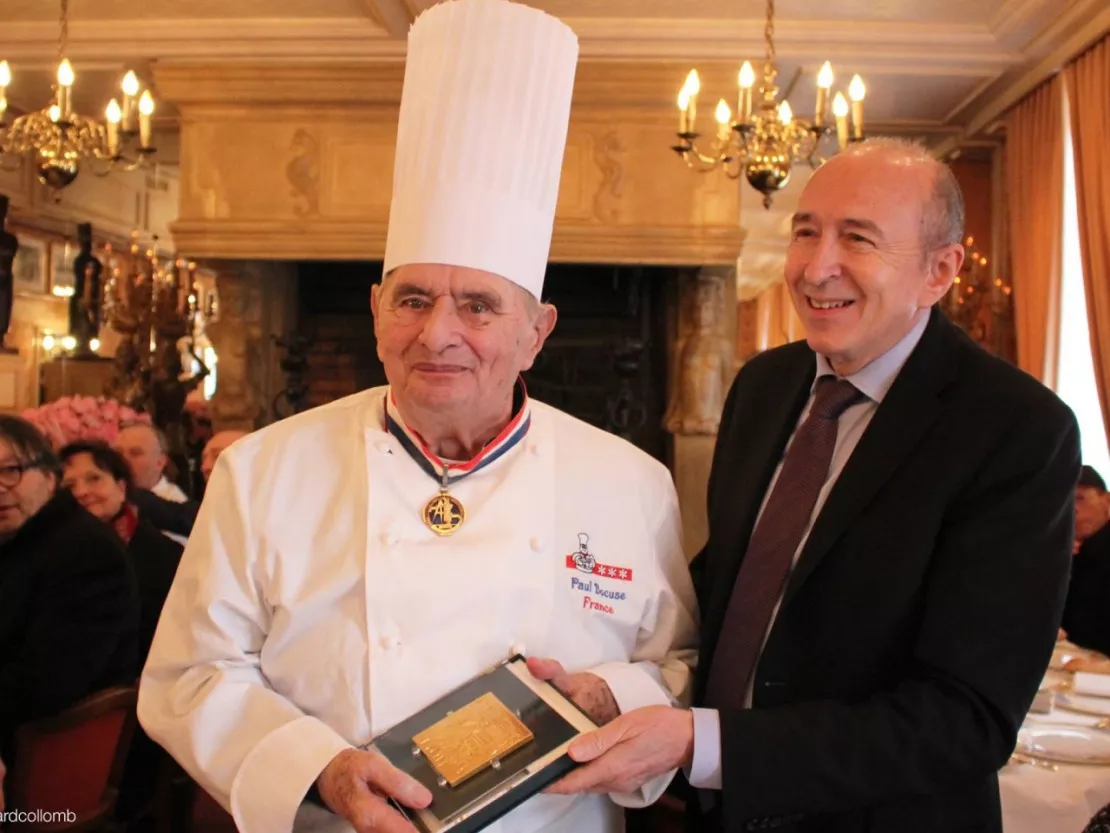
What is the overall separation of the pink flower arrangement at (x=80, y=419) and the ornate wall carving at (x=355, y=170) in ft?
4.65

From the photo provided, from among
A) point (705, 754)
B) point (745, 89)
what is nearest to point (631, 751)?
point (705, 754)

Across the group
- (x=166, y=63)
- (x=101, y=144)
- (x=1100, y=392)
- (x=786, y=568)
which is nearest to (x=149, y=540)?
(x=101, y=144)

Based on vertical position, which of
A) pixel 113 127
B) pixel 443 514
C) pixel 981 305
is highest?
pixel 113 127

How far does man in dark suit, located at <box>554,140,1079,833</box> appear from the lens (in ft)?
3.79

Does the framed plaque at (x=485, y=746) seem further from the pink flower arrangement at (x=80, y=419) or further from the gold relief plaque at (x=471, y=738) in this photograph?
the pink flower arrangement at (x=80, y=419)

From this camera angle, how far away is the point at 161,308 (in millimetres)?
5621

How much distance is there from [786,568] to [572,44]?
871 millimetres

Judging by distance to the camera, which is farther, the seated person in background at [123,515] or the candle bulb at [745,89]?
the candle bulb at [745,89]

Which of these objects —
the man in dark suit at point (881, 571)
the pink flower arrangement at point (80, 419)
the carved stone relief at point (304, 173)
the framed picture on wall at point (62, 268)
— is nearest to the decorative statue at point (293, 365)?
the carved stone relief at point (304, 173)

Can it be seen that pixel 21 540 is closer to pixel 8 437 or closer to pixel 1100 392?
pixel 8 437

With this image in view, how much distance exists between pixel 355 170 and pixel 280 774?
4505 millimetres

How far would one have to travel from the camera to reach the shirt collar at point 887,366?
1341 millimetres

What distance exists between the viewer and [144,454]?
12.9 feet

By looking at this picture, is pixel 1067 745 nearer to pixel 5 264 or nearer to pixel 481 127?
pixel 481 127
